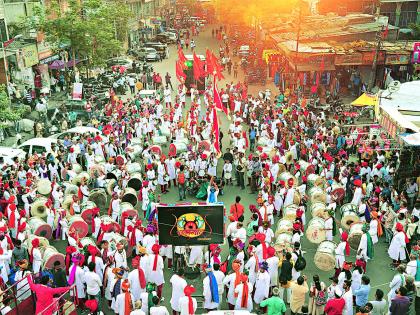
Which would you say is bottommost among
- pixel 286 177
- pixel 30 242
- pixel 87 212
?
pixel 87 212

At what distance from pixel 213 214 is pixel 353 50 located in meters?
21.4

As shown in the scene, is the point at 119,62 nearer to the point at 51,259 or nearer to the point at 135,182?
the point at 135,182

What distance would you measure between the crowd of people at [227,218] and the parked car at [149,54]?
77.4 feet

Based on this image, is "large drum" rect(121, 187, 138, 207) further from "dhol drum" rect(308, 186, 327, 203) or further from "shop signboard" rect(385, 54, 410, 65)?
"shop signboard" rect(385, 54, 410, 65)

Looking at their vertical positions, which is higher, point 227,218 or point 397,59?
point 397,59

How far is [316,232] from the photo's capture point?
1299cm

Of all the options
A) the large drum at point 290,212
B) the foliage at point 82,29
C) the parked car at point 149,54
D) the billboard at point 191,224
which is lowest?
the parked car at point 149,54

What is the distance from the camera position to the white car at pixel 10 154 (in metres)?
18.3

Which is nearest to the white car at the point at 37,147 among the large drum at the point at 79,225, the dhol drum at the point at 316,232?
the large drum at the point at 79,225

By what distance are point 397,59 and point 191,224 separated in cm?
2294

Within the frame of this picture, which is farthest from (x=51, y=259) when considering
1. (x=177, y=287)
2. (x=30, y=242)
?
(x=177, y=287)

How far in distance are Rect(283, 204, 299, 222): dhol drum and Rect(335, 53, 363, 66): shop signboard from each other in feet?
55.7

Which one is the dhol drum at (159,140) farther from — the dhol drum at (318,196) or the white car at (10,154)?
the dhol drum at (318,196)

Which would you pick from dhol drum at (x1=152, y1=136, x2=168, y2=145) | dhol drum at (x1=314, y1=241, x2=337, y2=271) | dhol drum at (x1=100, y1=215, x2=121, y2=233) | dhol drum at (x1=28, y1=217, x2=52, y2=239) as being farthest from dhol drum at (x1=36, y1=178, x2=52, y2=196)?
dhol drum at (x1=314, y1=241, x2=337, y2=271)
